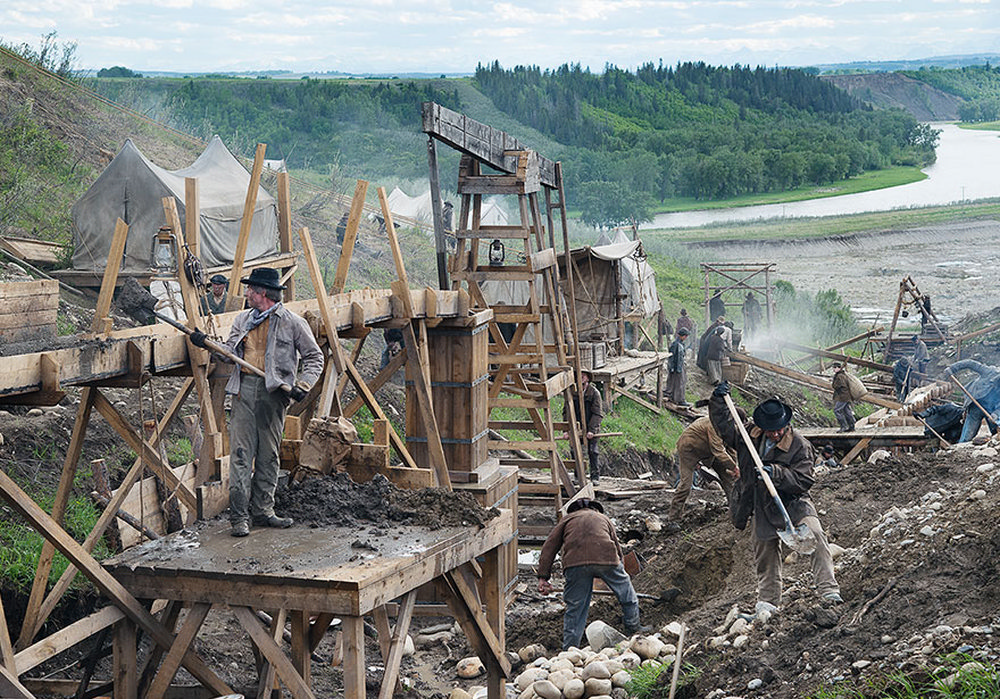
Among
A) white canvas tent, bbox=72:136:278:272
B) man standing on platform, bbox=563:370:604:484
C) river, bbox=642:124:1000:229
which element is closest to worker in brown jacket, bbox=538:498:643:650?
man standing on platform, bbox=563:370:604:484

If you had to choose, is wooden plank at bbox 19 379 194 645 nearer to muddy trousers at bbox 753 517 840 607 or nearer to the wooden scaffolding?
muddy trousers at bbox 753 517 840 607

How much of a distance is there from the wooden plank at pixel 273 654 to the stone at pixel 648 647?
10.1 feet

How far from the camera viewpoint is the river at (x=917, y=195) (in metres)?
74.1

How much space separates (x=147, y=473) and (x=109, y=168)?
981 centimetres

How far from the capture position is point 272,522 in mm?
7004

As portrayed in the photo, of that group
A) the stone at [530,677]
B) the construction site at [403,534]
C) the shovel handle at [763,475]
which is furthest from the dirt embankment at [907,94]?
the stone at [530,677]

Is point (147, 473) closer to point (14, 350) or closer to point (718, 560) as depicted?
point (14, 350)

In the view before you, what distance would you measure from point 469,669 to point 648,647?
1.82 metres

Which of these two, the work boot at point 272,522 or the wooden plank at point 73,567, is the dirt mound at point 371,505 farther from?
the wooden plank at point 73,567

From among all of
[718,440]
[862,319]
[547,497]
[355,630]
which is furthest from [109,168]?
[862,319]

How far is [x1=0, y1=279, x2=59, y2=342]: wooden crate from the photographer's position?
21.8 feet

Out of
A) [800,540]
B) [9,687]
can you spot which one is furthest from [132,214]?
[9,687]

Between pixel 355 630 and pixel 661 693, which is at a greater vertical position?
pixel 355 630

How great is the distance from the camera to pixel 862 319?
41938 mm
